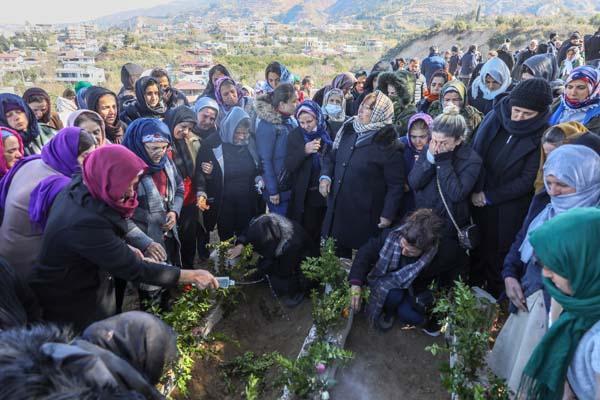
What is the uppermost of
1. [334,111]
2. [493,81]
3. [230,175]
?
[493,81]

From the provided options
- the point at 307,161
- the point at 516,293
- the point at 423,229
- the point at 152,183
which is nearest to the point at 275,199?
the point at 307,161

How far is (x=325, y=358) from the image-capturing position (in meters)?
2.56

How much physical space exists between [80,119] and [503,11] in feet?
565

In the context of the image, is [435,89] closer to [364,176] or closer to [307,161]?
[307,161]

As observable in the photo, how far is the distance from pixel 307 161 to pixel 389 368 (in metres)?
2.04

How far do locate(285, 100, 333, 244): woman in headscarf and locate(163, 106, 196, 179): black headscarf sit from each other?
0.94 m

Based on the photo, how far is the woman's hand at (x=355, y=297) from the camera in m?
3.10

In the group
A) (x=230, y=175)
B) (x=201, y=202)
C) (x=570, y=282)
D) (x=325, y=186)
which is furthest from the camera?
(x=230, y=175)

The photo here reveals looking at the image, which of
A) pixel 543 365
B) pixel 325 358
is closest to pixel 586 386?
pixel 543 365

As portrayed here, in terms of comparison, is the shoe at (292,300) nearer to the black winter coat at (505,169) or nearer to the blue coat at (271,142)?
the blue coat at (271,142)

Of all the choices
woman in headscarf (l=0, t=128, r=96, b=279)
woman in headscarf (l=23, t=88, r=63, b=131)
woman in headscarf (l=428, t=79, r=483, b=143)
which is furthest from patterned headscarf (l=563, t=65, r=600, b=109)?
→ woman in headscarf (l=23, t=88, r=63, b=131)

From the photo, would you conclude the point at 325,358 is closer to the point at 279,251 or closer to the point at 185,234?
the point at 279,251

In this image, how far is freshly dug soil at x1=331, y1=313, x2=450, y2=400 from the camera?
273 centimetres

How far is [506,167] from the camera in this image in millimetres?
3191
